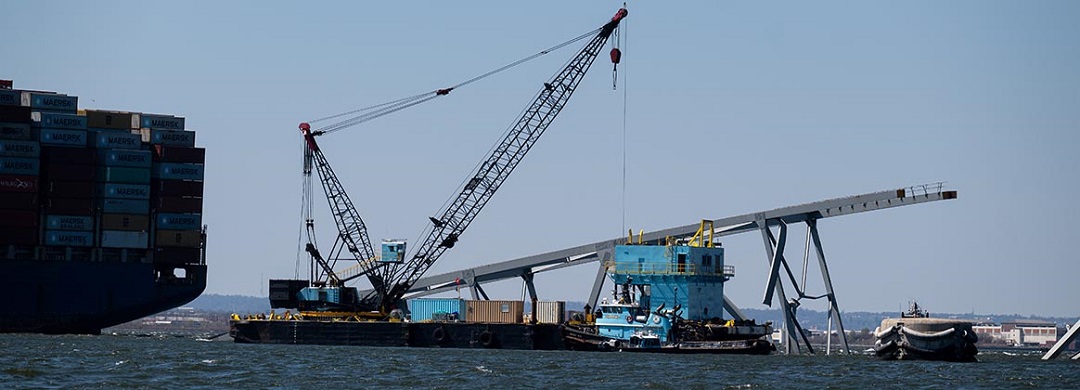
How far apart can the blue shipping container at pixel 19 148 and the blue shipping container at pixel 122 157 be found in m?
6.12

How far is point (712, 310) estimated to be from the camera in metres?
104

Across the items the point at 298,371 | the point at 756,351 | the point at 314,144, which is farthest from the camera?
the point at 314,144

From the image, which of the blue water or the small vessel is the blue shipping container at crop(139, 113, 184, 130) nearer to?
the blue water

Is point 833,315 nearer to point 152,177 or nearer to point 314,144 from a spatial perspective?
point 314,144

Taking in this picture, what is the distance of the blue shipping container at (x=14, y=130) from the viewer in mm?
138875

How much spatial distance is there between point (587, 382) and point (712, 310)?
31941mm

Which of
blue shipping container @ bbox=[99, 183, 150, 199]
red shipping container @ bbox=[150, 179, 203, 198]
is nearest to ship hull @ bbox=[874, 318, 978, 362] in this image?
red shipping container @ bbox=[150, 179, 203, 198]

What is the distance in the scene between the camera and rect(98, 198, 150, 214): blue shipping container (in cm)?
14388

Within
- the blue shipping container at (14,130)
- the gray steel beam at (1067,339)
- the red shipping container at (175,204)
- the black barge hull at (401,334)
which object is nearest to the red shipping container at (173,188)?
the red shipping container at (175,204)

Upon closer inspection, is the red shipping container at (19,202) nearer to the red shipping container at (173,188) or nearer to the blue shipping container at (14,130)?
the blue shipping container at (14,130)

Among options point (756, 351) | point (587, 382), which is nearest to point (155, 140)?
point (756, 351)

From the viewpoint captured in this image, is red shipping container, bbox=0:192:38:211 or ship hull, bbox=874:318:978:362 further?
red shipping container, bbox=0:192:38:211

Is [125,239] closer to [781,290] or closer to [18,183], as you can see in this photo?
[18,183]

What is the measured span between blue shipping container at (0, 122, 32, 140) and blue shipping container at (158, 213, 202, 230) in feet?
45.2
